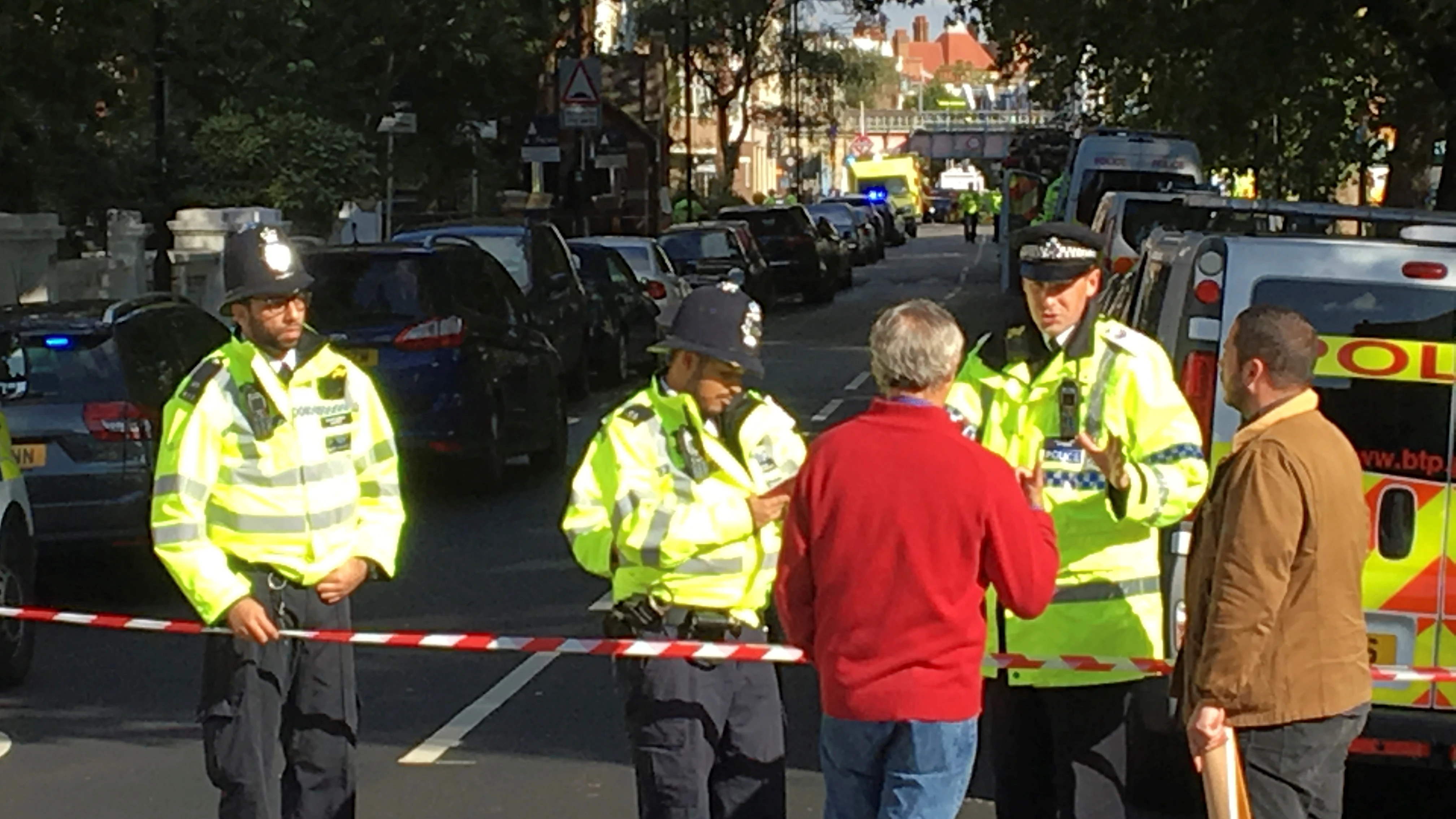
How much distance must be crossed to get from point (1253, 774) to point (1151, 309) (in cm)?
245

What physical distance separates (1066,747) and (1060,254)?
1.17 metres

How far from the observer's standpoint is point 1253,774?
17.4 ft

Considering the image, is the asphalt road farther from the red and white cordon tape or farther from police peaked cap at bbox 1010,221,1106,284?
police peaked cap at bbox 1010,221,1106,284

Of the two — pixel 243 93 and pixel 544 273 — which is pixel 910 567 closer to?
pixel 544 273

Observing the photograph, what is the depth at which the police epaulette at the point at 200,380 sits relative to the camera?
5938mm

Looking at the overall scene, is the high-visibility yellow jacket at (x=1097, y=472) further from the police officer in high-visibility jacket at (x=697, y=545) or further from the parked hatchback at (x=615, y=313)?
the parked hatchback at (x=615, y=313)

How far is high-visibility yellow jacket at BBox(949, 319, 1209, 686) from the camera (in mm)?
5508

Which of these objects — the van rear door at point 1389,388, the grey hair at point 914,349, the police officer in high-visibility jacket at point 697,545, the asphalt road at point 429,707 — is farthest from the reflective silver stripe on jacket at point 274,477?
the van rear door at point 1389,388

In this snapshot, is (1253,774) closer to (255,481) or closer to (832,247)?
(255,481)

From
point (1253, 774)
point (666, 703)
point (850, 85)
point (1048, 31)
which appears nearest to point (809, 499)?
point (666, 703)

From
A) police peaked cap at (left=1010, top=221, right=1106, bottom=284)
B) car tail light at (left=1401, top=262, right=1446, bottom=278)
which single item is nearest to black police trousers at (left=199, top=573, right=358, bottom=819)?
police peaked cap at (left=1010, top=221, right=1106, bottom=284)

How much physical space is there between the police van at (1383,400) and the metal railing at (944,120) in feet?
319

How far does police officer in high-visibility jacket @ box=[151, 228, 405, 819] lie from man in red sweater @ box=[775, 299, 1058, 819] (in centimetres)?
162

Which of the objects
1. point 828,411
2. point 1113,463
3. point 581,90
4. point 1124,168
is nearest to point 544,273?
point 828,411
